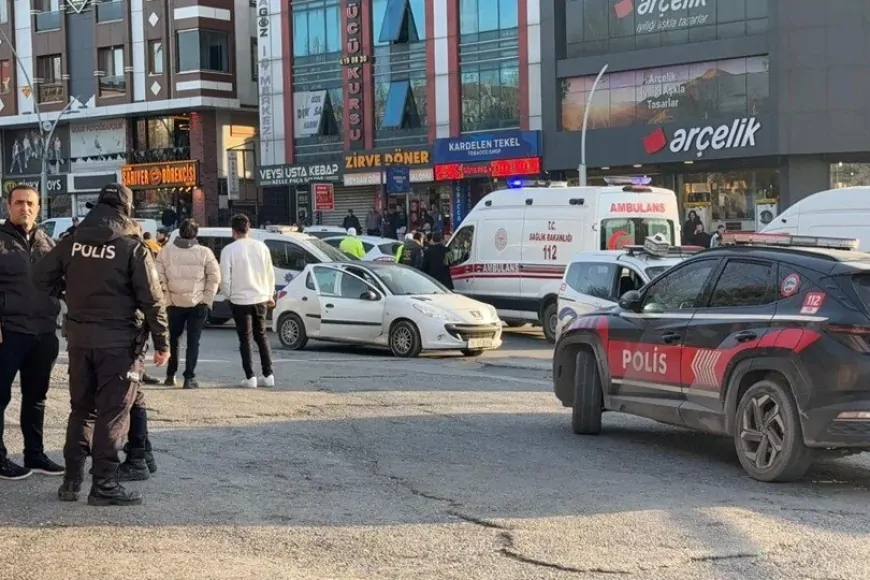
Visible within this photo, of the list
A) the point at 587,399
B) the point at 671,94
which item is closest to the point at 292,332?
the point at 587,399

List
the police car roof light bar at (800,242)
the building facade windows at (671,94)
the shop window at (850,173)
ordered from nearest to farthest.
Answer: the police car roof light bar at (800,242) → the building facade windows at (671,94) → the shop window at (850,173)

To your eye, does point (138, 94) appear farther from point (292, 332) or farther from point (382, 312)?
point (382, 312)

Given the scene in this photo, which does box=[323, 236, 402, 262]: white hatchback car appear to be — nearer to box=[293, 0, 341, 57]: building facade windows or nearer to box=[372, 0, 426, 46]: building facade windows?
box=[372, 0, 426, 46]: building facade windows

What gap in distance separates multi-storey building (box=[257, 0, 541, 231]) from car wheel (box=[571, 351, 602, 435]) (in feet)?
94.0

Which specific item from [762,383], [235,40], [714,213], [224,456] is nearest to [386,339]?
[224,456]

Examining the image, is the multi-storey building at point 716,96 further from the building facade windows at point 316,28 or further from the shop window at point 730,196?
the building facade windows at point 316,28

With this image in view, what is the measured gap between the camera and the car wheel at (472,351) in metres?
16.8

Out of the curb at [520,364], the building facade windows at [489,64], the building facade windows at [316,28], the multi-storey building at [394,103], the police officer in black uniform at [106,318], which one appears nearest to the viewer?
the police officer in black uniform at [106,318]

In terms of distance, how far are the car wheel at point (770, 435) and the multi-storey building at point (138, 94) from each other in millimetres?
45045

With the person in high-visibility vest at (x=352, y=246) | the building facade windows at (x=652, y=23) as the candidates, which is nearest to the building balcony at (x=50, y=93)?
the building facade windows at (x=652, y=23)

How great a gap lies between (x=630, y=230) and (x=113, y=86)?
38555mm

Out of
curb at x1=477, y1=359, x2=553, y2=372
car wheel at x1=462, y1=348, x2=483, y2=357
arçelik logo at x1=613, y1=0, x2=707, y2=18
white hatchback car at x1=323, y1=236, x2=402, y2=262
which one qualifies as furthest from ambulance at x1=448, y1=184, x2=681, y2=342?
arçelik logo at x1=613, y1=0, x2=707, y2=18

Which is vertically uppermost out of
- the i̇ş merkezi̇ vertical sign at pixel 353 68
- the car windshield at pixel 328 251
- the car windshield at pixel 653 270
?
the i̇ş merkezi̇ vertical sign at pixel 353 68

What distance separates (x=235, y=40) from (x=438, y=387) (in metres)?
42.0
